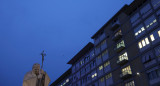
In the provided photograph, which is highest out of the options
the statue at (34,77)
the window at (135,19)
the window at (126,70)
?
the window at (135,19)

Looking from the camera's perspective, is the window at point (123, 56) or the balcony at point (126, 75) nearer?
the balcony at point (126, 75)

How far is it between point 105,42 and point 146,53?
1448 cm

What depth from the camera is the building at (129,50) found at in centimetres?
2852

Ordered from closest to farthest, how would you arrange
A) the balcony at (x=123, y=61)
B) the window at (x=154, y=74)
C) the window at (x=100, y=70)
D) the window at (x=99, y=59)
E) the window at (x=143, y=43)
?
1. the window at (x=154, y=74)
2. the window at (x=143, y=43)
3. the balcony at (x=123, y=61)
4. the window at (x=100, y=70)
5. the window at (x=99, y=59)

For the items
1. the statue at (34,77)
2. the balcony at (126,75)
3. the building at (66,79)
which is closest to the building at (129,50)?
the balcony at (126,75)

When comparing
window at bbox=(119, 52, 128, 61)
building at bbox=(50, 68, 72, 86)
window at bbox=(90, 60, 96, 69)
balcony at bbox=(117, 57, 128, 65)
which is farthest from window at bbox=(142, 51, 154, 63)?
building at bbox=(50, 68, 72, 86)

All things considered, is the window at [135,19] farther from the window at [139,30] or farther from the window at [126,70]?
the window at [126,70]

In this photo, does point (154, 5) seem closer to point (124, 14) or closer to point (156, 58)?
point (124, 14)

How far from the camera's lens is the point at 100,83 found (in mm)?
40344

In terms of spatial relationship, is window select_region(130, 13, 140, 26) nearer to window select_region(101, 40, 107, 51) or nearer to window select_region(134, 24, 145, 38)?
window select_region(134, 24, 145, 38)

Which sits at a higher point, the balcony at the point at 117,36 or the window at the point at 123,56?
the balcony at the point at 117,36

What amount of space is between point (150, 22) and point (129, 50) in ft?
22.9

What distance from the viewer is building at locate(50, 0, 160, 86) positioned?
1123 inches

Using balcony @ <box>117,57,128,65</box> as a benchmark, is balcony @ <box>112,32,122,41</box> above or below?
above
